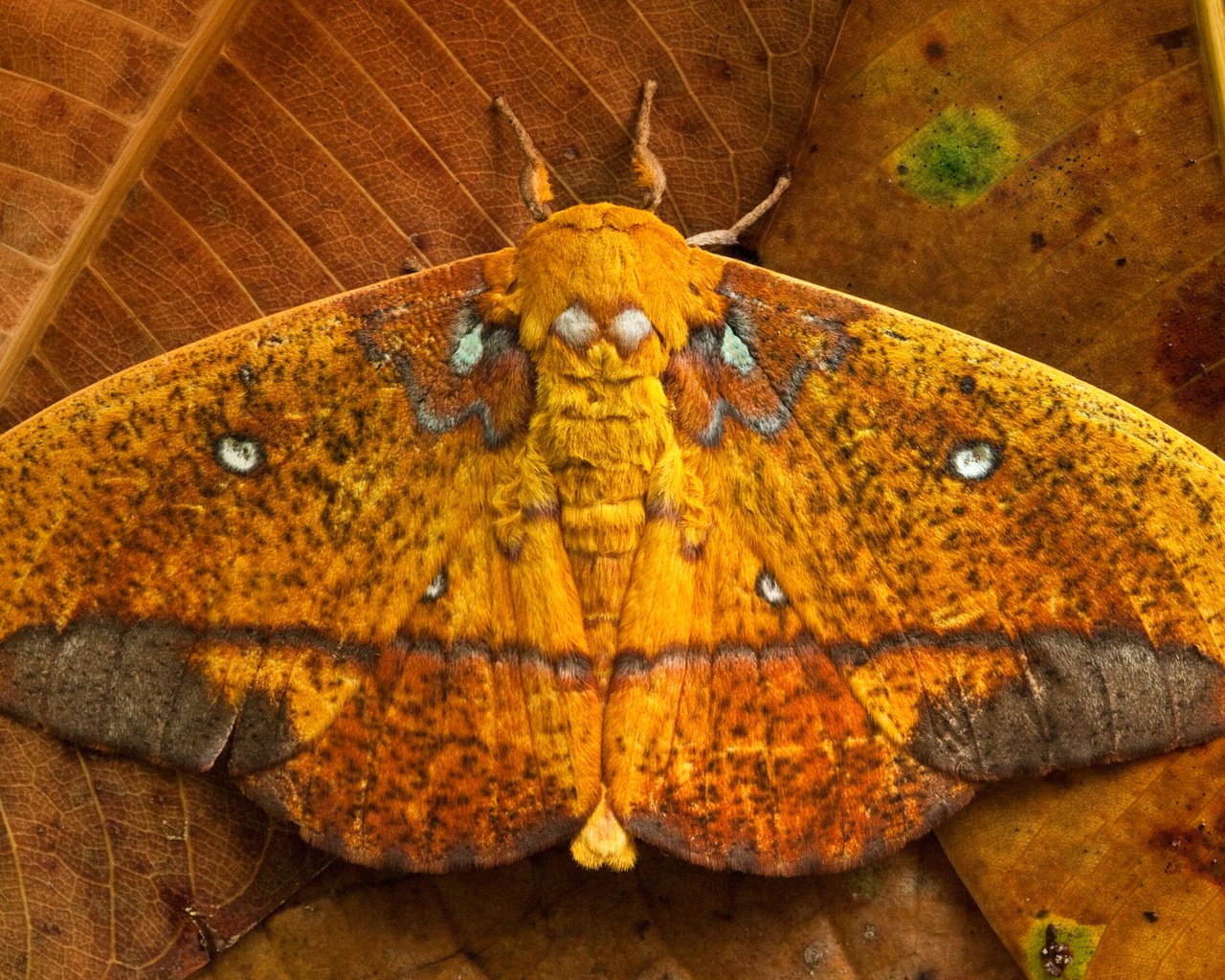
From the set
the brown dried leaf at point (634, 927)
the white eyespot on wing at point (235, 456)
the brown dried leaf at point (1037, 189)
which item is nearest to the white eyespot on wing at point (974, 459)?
the brown dried leaf at point (1037, 189)

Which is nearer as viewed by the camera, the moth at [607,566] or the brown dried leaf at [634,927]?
the moth at [607,566]

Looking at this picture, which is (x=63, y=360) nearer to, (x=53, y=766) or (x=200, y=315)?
(x=200, y=315)

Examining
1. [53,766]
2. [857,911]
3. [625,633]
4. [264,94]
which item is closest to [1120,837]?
[857,911]

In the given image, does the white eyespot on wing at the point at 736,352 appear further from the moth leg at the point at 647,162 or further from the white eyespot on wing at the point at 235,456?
the white eyespot on wing at the point at 235,456

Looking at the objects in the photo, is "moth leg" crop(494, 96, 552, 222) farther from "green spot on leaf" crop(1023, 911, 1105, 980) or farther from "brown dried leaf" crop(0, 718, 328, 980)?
"green spot on leaf" crop(1023, 911, 1105, 980)

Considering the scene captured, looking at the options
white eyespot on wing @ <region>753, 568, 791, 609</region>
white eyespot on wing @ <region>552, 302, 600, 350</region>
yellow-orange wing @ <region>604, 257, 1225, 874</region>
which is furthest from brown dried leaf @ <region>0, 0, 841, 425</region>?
white eyespot on wing @ <region>753, 568, 791, 609</region>
